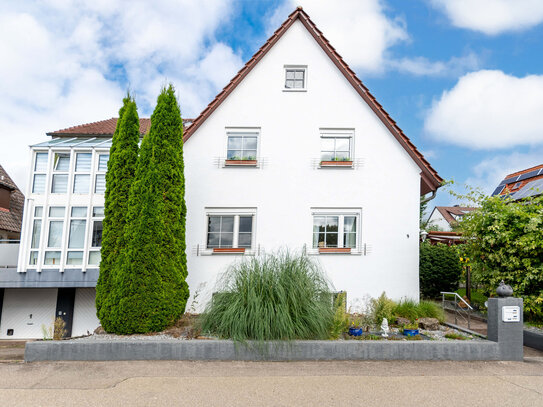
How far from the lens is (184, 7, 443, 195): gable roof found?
1008 cm

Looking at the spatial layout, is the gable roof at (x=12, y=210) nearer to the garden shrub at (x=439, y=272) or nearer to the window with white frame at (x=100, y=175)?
the window with white frame at (x=100, y=175)

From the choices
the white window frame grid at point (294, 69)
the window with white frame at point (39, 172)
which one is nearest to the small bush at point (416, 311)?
the white window frame grid at point (294, 69)

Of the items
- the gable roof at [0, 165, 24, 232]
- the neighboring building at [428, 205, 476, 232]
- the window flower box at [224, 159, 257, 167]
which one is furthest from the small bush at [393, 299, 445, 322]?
the neighboring building at [428, 205, 476, 232]

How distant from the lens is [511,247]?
8352 millimetres

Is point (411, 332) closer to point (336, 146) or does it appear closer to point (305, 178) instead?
point (305, 178)

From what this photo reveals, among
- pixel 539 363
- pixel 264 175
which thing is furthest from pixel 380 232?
pixel 539 363

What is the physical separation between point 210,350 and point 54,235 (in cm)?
725

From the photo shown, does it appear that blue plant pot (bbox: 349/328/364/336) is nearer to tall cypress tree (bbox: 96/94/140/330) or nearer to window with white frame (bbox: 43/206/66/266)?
tall cypress tree (bbox: 96/94/140/330)

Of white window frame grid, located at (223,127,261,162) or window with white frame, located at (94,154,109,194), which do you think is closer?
white window frame grid, located at (223,127,261,162)

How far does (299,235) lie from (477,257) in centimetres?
466

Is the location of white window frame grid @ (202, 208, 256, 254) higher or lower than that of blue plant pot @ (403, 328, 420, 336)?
higher

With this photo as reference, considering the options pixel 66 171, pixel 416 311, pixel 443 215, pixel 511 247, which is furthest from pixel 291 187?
pixel 443 215

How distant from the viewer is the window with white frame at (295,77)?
10.4 m

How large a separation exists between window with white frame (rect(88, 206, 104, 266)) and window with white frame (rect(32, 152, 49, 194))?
1.92 m
